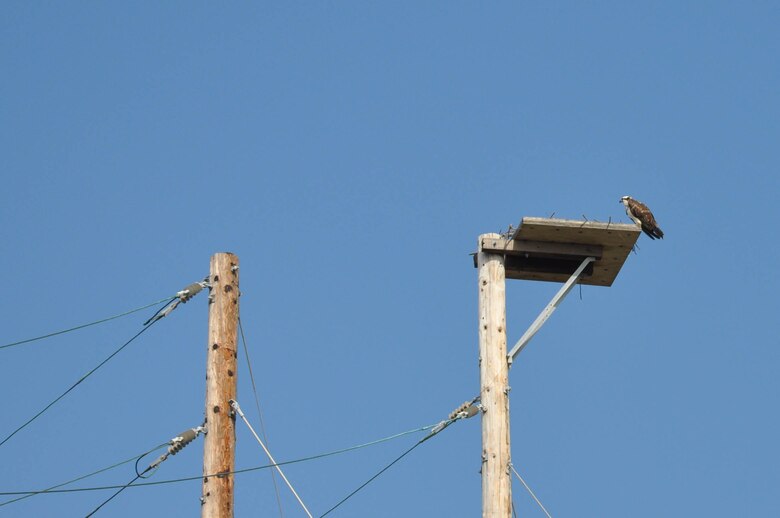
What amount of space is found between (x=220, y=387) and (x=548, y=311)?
11.7 ft

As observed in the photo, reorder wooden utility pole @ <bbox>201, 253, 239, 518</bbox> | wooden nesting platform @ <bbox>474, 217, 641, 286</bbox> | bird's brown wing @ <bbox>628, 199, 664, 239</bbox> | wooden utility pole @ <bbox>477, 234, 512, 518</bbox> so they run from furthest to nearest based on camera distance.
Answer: bird's brown wing @ <bbox>628, 199, 664, 239</bbox>, wooden nesting platform @ <bbox>474, 217, 641, 286</bbox>, wooden utility pole @ <bbox>477, 234, 512, 518</bbox>, wooden utility pole @ <bbox>201, 253, 239, 518</bbox>

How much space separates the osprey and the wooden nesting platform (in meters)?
1.32

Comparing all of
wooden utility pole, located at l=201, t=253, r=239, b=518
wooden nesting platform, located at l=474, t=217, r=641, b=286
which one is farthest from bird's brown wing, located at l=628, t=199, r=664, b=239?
wooden utility pole, located at l=201, t=253, r=239, b=518

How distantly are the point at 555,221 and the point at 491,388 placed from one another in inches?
72.0

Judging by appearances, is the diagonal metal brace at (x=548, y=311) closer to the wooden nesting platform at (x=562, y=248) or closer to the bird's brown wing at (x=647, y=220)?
the wooden nesting platform at (x=562, y=248)

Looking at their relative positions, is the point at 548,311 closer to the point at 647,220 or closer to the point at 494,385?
the point at 494,385

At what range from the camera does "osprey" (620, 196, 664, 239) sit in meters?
18.1

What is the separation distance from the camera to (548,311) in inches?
642

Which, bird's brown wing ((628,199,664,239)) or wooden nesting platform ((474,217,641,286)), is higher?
bird's brown wing ((628,199,664,239))

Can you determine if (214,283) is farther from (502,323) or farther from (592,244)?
(592,244)

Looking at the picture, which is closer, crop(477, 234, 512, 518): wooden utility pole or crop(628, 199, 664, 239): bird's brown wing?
crop(477, 234, 512, 518): wooden utility pole

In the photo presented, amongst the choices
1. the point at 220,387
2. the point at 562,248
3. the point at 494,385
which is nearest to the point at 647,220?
the point at 562,248

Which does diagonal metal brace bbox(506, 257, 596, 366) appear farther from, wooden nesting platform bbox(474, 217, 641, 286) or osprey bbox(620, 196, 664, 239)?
osprey bbox(620, 196, 664, 239)

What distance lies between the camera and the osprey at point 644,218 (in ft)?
59.5
